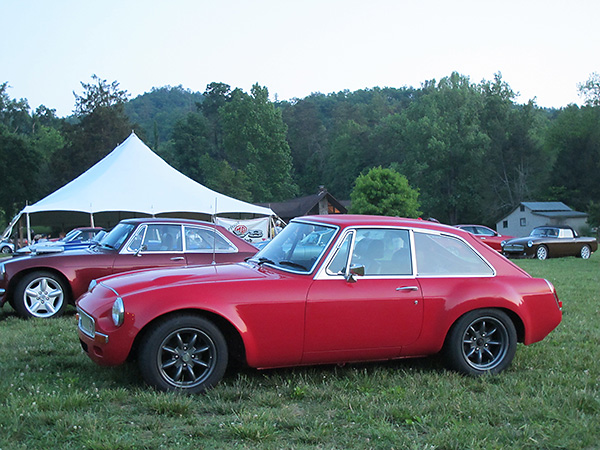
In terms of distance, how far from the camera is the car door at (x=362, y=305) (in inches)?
193

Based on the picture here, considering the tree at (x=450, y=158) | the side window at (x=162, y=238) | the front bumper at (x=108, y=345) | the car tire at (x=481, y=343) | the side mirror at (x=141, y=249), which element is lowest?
the car tire at (x=481, y=343)

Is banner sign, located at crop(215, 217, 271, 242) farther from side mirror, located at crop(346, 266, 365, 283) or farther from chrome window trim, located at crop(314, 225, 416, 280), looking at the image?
side mirror, located at crop(346, 266, 365, 283)

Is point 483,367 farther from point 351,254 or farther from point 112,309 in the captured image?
point 112,309

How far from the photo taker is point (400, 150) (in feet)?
258

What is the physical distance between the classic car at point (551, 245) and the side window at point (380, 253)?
18.6m

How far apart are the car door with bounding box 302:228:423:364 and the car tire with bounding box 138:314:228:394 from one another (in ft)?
2.48

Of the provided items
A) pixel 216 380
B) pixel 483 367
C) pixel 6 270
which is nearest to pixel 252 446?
pixel 216 380

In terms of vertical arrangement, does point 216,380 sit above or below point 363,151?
below

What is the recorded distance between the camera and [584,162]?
58906mm

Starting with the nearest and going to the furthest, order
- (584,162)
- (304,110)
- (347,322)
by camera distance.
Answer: (347,322), (584,162), (304,110)

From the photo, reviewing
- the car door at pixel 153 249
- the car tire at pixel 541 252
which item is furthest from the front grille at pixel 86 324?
the car tire at pixel 541 252

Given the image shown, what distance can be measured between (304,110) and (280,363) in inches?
3898

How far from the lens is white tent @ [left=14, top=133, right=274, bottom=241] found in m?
22.3

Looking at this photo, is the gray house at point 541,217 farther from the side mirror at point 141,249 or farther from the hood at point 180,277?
the hood at point 180,277
